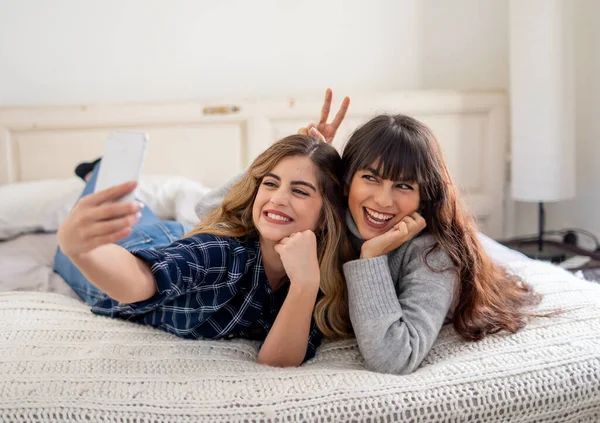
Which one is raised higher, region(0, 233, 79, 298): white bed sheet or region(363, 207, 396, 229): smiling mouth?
region(363, 207, 396, 229): smiling mouth

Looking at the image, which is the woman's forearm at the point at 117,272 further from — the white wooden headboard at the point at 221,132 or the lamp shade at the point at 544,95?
the lamp shade at the point at 544,95

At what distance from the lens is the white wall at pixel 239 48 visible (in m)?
2.35

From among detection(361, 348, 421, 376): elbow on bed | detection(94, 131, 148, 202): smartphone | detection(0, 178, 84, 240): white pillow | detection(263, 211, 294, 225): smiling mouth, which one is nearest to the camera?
detection(94, 131, 148, 202): smartphone

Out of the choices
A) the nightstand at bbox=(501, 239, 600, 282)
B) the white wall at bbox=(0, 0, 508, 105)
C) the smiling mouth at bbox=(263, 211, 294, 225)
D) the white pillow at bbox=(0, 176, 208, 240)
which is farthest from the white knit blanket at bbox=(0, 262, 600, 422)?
the white wall at bbox=(0, 0, 508, 105)

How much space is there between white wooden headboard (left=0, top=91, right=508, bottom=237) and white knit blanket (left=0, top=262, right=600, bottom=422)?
1.25m

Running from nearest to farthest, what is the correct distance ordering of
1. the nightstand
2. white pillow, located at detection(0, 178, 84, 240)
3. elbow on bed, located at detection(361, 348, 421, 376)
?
elbow on bed, located at detection(361, 348, 421, 376) < white pillow, located at detection(0, 178, 84, 240) < the nightstand

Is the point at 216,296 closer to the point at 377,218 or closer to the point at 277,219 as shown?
the point at 277,219

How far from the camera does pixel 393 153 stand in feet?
3.63

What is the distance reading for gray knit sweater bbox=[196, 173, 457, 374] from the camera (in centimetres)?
99

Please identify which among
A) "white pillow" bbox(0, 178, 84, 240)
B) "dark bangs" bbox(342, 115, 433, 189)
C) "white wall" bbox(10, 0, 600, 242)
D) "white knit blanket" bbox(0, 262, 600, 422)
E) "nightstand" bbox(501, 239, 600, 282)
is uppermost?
"white wall" bbox(10, 0, 600, 242)

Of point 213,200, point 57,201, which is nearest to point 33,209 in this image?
point 57,201

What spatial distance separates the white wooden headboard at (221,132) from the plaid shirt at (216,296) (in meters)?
1.21

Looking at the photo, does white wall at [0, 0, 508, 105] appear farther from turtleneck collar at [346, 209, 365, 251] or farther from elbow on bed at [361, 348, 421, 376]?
elbow on bed at [361, 348, 421, 376]

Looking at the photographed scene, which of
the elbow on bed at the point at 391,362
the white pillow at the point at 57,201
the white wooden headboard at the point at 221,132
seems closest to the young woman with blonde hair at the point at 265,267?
the elbow on bed at the point at 391,362
